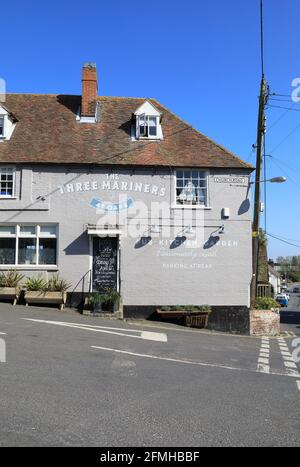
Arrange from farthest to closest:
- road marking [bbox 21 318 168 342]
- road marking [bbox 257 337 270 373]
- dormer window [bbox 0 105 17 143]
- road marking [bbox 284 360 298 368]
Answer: dormer window [bbox 0 105 17 143]
road marking [bbox 21 318 168 342]
road marking [bbox 284 360 298 368]
road marking [bbox 257 337 270 373]

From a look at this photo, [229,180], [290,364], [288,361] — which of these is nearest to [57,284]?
[229,180]

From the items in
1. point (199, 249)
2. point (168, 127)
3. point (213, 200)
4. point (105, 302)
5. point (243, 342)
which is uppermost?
point (168, 127)

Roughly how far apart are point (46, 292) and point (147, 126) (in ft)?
24.6

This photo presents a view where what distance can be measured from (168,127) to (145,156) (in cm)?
232

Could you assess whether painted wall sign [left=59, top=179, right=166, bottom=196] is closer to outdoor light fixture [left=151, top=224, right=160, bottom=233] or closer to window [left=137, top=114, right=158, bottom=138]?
outdoor light fixture [left=151, top=224, right=160, bottom=233]

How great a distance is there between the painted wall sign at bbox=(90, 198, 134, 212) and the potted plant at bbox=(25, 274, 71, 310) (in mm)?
3024

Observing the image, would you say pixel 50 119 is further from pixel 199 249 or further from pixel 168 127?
pixel 199 249

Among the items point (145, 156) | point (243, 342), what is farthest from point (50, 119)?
point (243, 342)

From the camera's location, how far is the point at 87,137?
19688mm

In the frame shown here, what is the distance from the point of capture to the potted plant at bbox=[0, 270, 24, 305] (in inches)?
685

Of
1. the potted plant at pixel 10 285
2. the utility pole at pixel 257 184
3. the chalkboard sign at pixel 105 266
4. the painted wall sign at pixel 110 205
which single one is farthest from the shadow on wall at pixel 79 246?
the utility pole at pixel 257 184

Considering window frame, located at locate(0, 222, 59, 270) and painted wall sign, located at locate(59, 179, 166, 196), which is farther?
painted wall sign, located at locate(59, 179, 166, 196)

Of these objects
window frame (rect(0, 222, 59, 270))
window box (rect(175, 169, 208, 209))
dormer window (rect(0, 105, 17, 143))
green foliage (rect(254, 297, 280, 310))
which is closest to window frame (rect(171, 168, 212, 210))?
window box (rect(175, 169, 208, 209))

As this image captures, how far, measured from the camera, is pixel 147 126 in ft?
65.0
